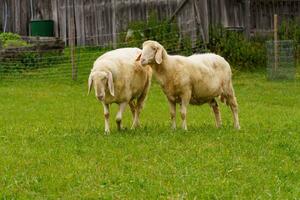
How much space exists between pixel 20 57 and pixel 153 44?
42.8ft

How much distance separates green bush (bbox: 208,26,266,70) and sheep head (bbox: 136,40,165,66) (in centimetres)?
1284

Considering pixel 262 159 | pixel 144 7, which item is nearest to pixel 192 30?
pixel 144 7

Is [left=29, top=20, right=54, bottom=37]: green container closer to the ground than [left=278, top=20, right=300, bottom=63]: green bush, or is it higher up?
higher up

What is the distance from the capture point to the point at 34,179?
7.96m

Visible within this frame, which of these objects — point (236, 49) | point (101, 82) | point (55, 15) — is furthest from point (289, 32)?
point (101, 82)

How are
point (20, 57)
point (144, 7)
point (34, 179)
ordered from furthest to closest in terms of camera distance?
point (144, 7) → point (20, 57) → point (34, 179)

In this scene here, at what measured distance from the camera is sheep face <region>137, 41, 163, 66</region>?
11.6 meters

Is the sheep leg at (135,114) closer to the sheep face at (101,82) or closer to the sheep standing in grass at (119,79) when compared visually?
the sheep standing in grass at (119,79)

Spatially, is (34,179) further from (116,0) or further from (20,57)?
(116,0)

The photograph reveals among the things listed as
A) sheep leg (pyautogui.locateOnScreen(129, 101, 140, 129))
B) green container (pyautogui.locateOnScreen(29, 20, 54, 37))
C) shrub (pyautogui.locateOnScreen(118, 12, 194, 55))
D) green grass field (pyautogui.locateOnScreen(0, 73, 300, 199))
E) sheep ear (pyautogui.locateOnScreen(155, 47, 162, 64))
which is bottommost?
green grass field (pyautogui.locateOnScreen(0, 73, 300, 199))

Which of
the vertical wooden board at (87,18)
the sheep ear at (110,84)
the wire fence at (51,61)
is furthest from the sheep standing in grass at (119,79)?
the vertical wooden board at (87,18)

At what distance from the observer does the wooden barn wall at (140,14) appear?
25.2 meters

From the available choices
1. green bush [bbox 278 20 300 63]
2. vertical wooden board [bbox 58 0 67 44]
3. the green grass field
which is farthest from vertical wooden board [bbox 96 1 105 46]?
the green grass field

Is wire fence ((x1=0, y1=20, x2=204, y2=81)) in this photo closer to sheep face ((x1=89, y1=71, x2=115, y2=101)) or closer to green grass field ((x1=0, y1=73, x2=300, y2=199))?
green grass field ((x1=0, y1=73, x2=300, y2=199))
